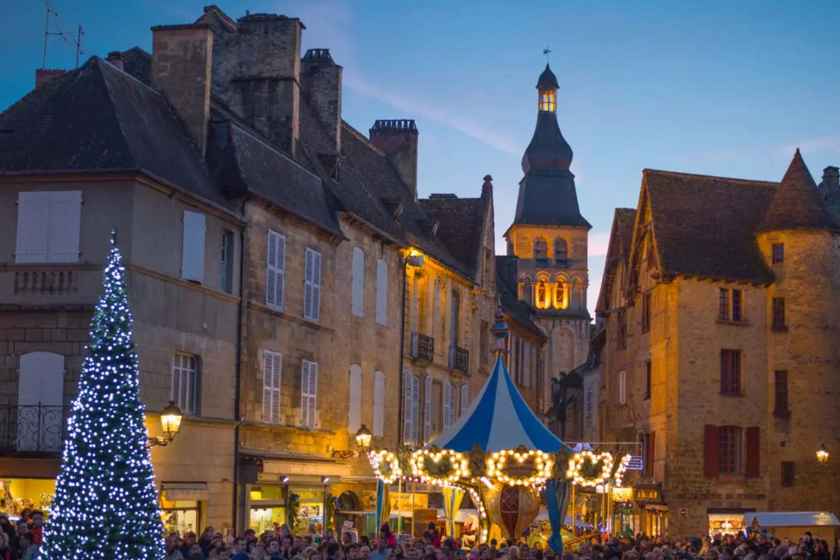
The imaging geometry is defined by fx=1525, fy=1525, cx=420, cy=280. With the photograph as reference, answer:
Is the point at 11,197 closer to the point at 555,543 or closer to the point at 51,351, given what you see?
the point at 51,351

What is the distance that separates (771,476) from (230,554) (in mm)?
27018

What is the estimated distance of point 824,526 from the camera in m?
38.2

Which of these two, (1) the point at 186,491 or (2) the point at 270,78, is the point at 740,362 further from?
(1) the point at 186,491

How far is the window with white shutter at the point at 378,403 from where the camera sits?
34844mm

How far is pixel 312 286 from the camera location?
99.5 feet

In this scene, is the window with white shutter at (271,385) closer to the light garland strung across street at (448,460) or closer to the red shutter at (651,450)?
the light garland strung across street at (448,460)

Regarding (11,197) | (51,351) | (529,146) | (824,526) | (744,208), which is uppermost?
(529,146)

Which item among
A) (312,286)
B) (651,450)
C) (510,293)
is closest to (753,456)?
(651,450)

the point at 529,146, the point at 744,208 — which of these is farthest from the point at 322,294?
the point at 529,146

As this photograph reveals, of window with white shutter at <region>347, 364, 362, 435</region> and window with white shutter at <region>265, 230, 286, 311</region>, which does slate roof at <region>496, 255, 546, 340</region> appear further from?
window with white shutter at <region>265, 230, 286, 311</region>

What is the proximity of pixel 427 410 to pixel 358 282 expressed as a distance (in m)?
7.11

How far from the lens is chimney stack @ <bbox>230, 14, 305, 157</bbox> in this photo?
31406mm

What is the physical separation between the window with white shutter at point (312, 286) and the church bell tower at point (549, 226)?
81.2 meters

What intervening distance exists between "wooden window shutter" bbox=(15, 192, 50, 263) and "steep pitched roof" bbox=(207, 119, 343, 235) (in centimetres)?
406
